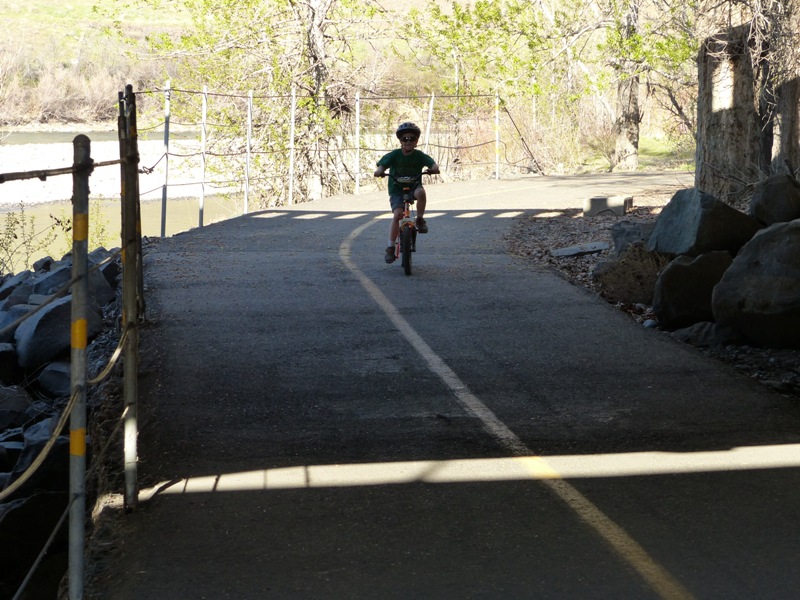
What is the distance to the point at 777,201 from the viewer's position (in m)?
11.0

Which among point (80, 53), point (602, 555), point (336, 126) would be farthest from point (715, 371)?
point (80, 53)

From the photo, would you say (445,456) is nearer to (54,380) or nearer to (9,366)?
(54,380)

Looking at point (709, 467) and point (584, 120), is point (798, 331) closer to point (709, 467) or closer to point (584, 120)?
point (709, 467)

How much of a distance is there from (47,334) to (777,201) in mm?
7223

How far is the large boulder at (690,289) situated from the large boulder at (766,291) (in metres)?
0.68

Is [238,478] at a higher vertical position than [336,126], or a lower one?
lower

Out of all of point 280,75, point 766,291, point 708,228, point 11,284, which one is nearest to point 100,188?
point 280,75

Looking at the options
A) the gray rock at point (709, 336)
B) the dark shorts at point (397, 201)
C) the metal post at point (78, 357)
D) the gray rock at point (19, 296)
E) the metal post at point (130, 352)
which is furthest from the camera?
Answer: the gray rock at point (19, 296)

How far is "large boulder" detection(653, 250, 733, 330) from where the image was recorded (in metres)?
10.0

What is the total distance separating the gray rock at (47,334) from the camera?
10547 mm

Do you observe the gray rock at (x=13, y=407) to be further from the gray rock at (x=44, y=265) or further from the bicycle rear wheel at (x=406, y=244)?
the gray rock at (x=44, y=265)

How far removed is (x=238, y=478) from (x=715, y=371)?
4043 millimetres

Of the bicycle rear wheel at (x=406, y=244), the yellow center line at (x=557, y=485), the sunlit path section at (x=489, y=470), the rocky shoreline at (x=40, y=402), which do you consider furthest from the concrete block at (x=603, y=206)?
the sunlit path section at (x=489, y=470)

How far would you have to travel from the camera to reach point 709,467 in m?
6.09
